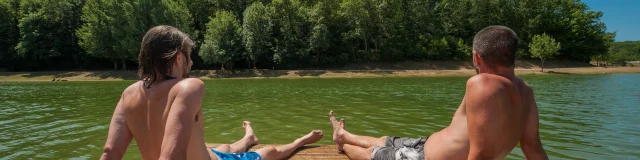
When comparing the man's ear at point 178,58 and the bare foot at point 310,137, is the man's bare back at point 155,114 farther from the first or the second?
the bare foot at point 310,137

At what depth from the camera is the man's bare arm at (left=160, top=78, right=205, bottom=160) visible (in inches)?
83.4

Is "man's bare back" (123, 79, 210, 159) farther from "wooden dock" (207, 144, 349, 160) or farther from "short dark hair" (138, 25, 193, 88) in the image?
"wooden dock" (207, 144, 349, 160)

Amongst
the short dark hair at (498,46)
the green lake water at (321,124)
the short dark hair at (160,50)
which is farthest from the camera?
the green lake water at (321,124)

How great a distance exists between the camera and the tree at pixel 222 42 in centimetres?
4516

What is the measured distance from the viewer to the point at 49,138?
27.2ft

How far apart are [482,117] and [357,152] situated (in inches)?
87.8

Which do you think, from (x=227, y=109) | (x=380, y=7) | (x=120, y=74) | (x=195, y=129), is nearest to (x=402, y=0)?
(x=380, y=7)

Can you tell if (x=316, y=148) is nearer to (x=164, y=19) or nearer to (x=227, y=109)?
(x=227, y=109)

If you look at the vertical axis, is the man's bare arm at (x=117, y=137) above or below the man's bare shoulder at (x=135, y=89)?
below

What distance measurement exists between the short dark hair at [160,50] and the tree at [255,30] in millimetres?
45583

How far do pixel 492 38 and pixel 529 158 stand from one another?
3.80 ft

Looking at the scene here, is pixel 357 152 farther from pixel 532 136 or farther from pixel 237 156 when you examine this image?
pixel 532 136

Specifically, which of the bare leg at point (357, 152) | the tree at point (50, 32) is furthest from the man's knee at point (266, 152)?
the tree at point (50, 32)

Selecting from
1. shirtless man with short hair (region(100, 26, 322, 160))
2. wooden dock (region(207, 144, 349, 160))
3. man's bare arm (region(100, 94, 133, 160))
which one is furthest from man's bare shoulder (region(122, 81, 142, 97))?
wooden dock (region(207, 144, 349, 160))
